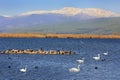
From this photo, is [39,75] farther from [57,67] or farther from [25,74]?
[57,67]

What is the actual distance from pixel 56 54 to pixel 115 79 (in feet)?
119

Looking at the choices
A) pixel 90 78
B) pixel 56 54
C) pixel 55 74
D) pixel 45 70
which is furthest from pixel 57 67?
pixel 56 54

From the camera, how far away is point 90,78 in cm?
4578

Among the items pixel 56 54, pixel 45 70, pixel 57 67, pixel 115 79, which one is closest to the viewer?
pixel 115 79

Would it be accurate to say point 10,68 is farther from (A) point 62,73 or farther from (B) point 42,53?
(B) point 42,53

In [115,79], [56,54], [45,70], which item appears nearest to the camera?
[115,79]

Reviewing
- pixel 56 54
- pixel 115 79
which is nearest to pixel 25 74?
pixel 115 79

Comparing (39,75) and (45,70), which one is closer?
(39,75)

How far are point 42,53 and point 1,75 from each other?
3464 cm

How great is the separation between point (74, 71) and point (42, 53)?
31.7m

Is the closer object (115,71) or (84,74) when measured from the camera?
(84,74)

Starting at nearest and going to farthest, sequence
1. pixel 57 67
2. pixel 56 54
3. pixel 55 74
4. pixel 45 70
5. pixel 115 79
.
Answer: pixel 115 79 < pixel 55 74 < pixel 45 70 < pixel 57 67 < pixel 56 54

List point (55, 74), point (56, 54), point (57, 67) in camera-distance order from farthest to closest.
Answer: point (56, 54), point (57, 67), point (55, 74)

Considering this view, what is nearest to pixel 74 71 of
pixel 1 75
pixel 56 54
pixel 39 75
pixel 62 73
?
pixel 62 73
